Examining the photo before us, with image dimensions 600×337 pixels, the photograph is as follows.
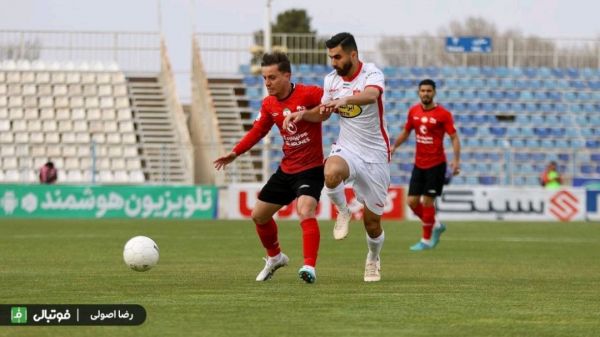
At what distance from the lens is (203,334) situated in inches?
309

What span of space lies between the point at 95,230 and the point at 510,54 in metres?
24.6

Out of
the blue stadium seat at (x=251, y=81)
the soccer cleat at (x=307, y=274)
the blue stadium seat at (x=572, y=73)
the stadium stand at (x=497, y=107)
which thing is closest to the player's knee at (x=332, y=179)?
the soccer cleat at (x=307, y=274)

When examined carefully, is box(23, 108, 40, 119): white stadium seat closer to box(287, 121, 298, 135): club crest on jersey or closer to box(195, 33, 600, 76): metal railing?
box(195, 33, 600, 76): metal railing

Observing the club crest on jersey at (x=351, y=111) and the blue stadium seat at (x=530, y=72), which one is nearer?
the club crest on jersey at (x=351, y=111)

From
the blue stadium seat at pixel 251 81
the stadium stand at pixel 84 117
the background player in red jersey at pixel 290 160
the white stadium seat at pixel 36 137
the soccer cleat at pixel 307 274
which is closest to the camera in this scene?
the soccer cleat at pixel 307 274

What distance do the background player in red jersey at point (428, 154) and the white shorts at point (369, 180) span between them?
6320 millimetres

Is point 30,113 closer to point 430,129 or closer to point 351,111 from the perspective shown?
point 430,129

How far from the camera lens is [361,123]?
1205 cm

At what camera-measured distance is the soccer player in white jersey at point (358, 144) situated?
11.7 meters

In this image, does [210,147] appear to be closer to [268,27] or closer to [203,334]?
[268,27]

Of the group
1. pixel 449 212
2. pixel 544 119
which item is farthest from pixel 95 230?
pixel 544 119

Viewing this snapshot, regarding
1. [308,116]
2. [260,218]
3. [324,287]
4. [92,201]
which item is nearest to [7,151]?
[92,201]

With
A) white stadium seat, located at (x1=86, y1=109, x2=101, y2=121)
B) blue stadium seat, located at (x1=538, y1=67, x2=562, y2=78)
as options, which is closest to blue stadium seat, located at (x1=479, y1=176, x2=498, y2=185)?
blue stadium seat, located at (x1=538, y1=67, x2=562, y2=78)

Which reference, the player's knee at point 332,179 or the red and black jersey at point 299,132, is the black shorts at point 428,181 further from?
the player's knee at point 332,179
